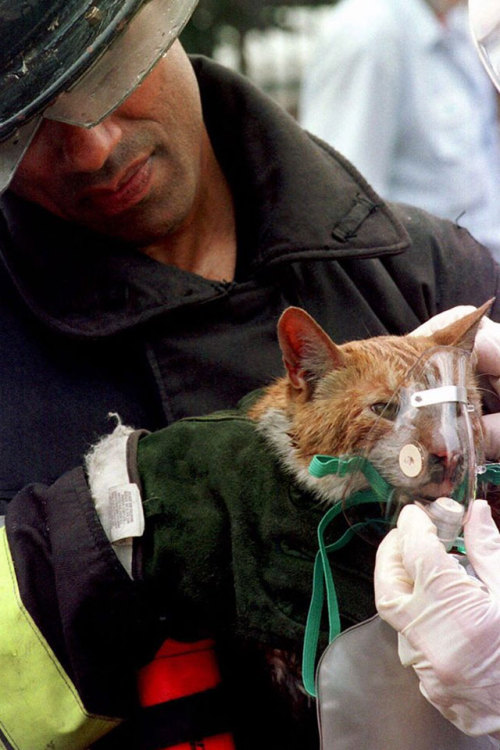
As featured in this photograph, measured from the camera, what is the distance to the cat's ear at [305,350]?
177 cm

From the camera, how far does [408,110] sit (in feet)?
12.7

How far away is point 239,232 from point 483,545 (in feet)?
3.91

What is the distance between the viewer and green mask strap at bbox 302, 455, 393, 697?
1587 millimetres

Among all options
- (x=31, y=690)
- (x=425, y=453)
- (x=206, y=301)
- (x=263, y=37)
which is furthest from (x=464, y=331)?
(x=263, y=37)

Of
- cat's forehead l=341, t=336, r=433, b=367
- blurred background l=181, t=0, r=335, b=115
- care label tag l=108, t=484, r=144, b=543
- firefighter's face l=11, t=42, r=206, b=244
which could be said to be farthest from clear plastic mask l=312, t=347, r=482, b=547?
blurred background l=181, t=0, r=335, b=115

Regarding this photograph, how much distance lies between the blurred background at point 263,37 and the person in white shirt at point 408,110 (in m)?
3.68

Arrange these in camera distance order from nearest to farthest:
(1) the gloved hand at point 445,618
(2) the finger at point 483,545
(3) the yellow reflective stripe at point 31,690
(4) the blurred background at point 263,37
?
(1) the gloved hand at point 445,618 < (2) the finger at point 483,545 < (3) the yellow reflective stripe at point 31,690 < (4) the blurred background at point 263,37

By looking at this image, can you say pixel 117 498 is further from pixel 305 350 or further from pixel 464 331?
pixel 464 331

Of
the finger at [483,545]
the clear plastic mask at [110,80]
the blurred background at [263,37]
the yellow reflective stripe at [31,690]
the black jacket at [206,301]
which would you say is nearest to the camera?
the finger at [483,545]

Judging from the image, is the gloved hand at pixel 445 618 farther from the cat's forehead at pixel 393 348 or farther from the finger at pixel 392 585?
the cat's forehead at pixel 393 348

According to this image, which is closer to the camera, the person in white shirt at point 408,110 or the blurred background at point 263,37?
the person in white shirt at point 408,110

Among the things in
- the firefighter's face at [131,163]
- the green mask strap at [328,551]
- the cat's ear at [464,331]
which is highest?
the firefighter's face at [131,163]

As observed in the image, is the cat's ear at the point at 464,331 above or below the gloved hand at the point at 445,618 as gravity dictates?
above

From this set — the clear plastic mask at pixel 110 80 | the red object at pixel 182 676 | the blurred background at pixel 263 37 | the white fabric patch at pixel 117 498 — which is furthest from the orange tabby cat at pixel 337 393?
the blurred background at pixel 263 37
